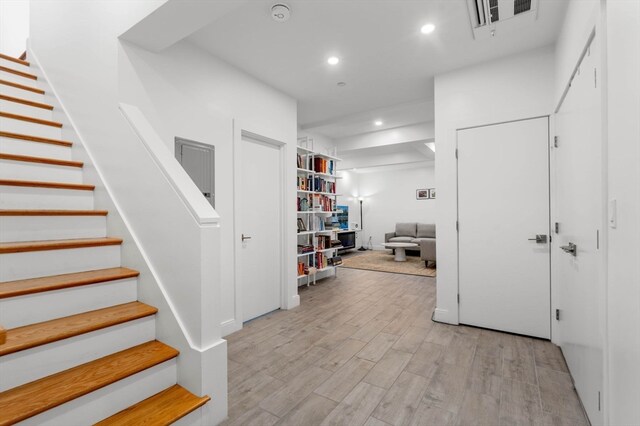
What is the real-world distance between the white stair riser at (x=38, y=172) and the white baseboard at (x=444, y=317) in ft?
11.9

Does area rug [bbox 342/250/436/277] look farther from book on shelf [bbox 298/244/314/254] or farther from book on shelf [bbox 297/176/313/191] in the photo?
book on shelf [bbox 297/176/313/191]

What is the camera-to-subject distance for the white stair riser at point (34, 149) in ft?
6.91

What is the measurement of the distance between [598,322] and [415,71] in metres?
2.75

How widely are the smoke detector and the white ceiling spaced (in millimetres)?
43

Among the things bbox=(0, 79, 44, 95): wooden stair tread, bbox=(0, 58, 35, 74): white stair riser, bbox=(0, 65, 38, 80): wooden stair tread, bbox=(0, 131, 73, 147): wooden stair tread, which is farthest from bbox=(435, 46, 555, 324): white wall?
bbox=(0, 58, 35, 74): white stair riser

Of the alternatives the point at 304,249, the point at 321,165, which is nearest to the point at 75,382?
the point at 304,249

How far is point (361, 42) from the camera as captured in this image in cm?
266

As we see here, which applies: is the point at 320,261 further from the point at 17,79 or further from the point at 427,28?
the point at 17,79

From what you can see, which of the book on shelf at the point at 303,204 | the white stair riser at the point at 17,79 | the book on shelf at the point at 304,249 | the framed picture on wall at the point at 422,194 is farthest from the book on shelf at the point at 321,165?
the framed picture on wall at the point at 422,194

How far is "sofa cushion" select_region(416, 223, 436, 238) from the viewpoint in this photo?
834 centimetres

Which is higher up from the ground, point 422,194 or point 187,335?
point 422,194

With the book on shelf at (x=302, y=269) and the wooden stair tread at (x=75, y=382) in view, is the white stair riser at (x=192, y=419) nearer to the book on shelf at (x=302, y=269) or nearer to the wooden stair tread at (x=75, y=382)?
the wooden stair tread at (x=75, y=382)

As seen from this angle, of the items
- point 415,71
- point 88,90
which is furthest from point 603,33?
point 88,90

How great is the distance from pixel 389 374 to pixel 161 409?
1512mm
